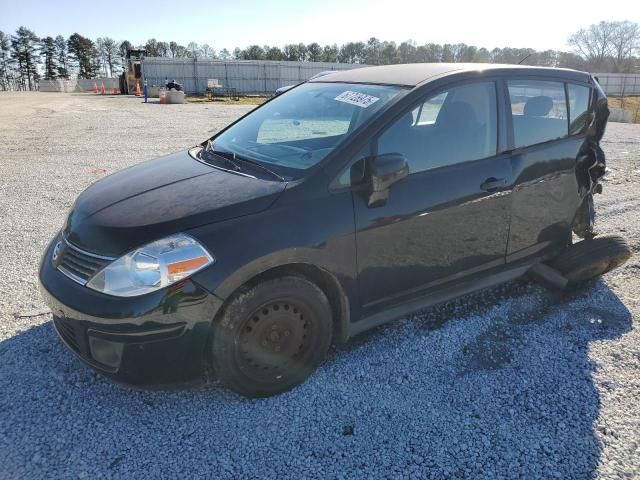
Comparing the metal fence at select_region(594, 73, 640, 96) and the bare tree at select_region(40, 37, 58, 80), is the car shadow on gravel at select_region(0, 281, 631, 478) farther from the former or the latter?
the bare tree at select_region(40, 37, 58, 80)

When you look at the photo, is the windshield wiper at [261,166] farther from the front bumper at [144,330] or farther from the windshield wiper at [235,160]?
the front bumper at [144,330]

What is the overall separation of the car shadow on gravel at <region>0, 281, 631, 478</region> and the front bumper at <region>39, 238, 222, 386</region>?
1.06 feet

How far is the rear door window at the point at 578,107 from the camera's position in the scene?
386 cm

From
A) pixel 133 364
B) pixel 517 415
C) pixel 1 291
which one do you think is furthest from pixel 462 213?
pixel 1 291

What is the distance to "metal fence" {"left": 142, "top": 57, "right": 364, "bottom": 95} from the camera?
41656mm

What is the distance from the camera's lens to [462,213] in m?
3.14

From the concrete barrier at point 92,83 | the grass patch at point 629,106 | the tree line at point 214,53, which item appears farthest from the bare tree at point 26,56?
the grass patch at point 629,106

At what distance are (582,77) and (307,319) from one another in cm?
318

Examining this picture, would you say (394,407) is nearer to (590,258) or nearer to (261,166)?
(261,166)

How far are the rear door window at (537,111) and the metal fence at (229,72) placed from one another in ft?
140

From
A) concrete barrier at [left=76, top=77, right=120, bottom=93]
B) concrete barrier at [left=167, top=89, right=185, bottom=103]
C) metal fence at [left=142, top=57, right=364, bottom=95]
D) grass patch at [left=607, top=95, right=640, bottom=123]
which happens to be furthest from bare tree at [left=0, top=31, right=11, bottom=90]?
grass patch at [left=607, top=95, right=640, bottom=123]

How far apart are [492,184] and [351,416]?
6.01 ft

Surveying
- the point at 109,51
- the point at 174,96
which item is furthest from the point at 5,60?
the point at 174,96

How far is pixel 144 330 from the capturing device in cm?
227
